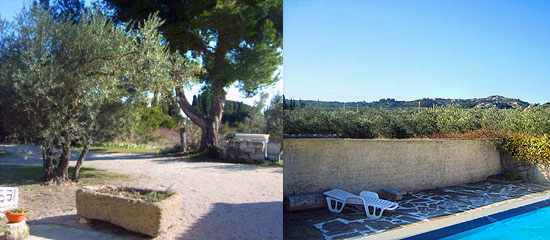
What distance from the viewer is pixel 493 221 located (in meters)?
4.05

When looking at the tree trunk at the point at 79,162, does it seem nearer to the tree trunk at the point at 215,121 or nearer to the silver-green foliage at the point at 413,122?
the tree trunk at the point at 215,121

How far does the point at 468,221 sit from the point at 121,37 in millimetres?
4053

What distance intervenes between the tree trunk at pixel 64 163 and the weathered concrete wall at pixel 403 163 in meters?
2.49

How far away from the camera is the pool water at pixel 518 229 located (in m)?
3.91

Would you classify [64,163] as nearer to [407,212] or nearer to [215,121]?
[215,121]

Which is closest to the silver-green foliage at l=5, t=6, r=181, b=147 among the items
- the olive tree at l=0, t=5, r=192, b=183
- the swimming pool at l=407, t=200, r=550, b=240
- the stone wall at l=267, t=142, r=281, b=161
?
the olive tree at l=0, t=5, r=192, b=183

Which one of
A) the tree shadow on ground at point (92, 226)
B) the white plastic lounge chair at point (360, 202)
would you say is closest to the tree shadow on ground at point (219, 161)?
the tree shadow on ground at point (92, 226)

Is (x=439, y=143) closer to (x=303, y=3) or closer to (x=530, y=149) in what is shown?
(x=530, y=149)

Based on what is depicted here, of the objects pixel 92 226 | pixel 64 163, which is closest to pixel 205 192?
pixel 92 226

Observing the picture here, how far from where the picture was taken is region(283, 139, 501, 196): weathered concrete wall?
4090mm

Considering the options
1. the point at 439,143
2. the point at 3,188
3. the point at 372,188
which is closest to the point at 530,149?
the point at 439,143

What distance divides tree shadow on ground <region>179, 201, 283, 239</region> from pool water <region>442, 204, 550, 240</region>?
6.16 ft

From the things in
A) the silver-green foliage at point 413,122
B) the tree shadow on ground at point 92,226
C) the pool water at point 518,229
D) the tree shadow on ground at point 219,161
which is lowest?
the pool water at point 518,229

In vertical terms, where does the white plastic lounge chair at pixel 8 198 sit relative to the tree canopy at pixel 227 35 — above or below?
below
